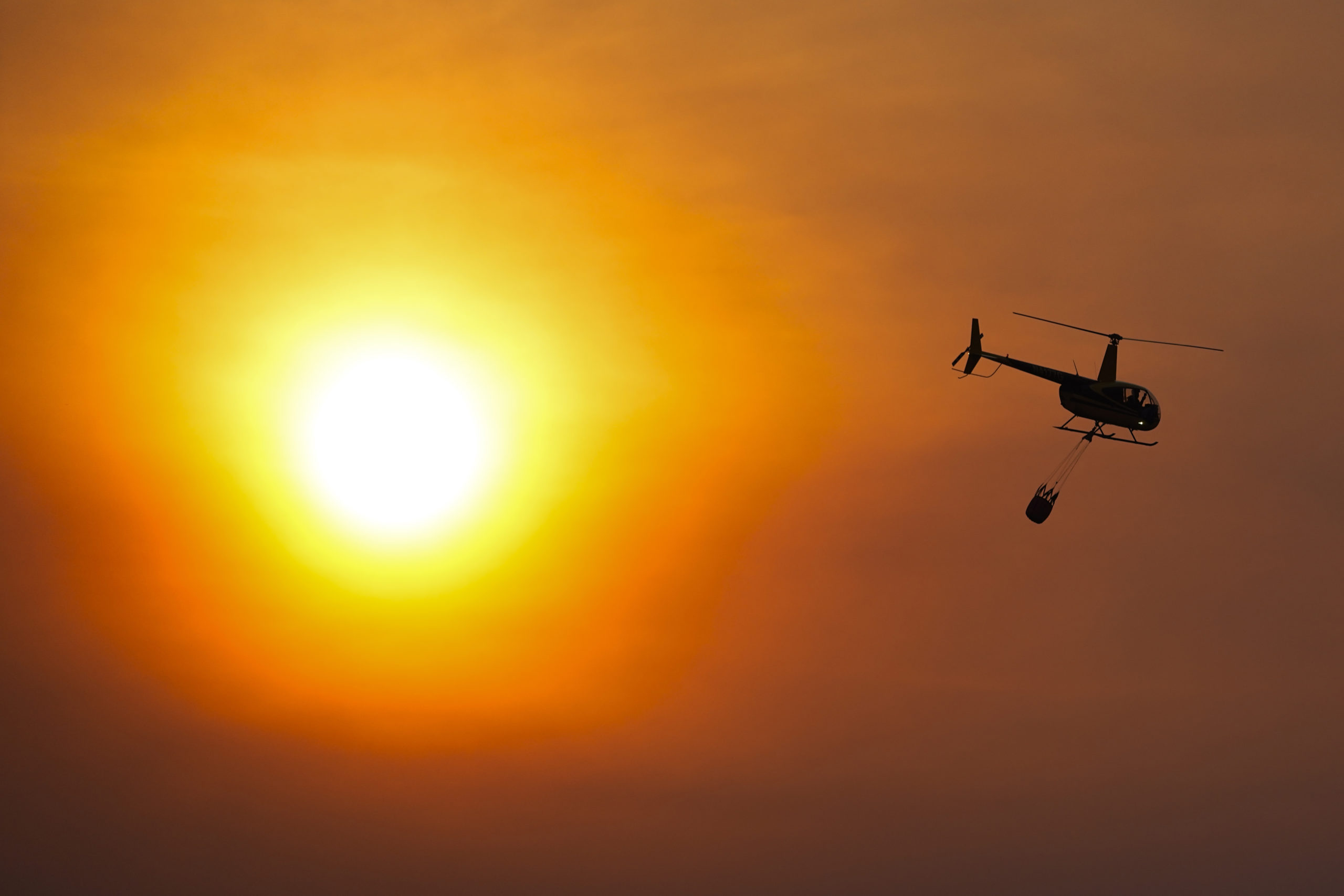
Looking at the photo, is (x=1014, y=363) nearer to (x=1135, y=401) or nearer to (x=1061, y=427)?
(x=1135, y=401)

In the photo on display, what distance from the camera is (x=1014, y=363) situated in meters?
105

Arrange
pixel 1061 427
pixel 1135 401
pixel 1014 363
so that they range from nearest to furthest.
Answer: pixel 1061 427 → pixel 1135 401 → pixel 1014 363

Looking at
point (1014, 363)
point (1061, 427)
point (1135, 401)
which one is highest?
point (1014, 363)

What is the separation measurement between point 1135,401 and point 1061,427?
42.2 feet

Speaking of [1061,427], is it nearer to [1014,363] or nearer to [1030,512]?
[1030,512]

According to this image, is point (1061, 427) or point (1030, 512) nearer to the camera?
point (1061, 427)

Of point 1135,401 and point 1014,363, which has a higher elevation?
point 1014,363

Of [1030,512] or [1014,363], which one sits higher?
[1014,363]

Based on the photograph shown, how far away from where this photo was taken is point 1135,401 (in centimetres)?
9550

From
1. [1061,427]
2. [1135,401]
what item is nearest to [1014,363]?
[1135,401]

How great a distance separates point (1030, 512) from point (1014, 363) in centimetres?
1527

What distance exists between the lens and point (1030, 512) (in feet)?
316

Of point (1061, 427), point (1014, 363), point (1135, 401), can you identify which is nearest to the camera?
point (1061, 427)

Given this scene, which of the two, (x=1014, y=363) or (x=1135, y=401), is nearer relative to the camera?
(x=1135, y=401)
